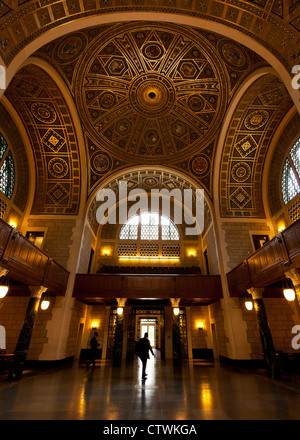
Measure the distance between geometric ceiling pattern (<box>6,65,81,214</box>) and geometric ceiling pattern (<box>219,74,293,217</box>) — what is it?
26.5ft

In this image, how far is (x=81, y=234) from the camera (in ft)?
38.1

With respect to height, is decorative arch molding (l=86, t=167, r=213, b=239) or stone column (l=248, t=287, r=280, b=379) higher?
decorative arch molding (l=86, t=167, r=213, b=239)

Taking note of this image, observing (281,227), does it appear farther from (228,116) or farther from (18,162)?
(18,162)

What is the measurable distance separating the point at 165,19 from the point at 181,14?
57 cm

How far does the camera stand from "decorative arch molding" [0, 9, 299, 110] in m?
5.24

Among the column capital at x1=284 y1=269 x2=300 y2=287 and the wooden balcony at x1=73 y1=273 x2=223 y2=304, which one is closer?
the column capital at x1=284 y1=269 x2=300 y2=287

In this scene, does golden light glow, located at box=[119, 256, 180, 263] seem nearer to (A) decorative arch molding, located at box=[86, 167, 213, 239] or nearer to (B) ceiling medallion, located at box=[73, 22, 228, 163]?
(A) decorative arch molding, located at box=[86, 167, 213, 239]

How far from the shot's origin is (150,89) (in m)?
10.7

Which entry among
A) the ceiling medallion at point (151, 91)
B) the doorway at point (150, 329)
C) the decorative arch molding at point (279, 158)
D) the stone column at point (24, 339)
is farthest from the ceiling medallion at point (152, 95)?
the doorway at point (150, 329)

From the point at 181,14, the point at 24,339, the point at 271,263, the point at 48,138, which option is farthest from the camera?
the point at 48,138

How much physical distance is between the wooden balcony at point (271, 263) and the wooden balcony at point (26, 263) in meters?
7.94

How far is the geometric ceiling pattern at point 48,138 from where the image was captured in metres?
9.41

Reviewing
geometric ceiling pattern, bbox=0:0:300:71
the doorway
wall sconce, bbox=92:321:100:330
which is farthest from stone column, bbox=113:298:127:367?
the doorway

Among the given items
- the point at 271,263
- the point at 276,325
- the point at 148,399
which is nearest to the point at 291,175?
the point at 271,263
